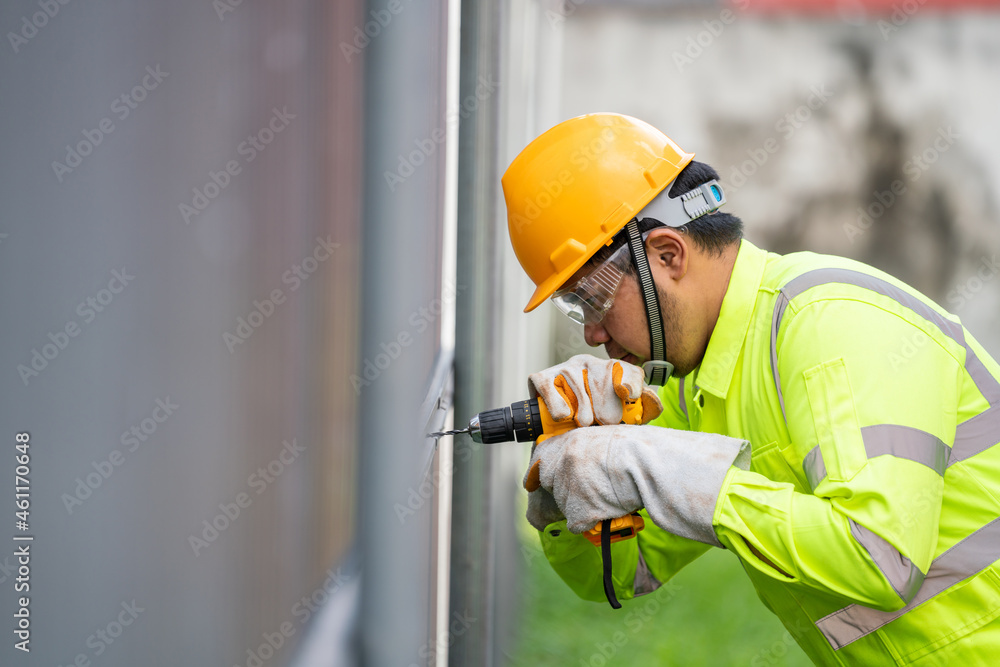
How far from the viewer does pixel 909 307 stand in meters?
1.69

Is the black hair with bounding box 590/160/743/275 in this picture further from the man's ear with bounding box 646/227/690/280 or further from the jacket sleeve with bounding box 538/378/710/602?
the jacket sleeve with bounding box 538/378/710/602

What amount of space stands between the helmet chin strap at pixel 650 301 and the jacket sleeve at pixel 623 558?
422 mm

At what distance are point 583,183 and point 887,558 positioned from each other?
1.07 meters

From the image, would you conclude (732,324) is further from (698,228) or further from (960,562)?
(960,562)

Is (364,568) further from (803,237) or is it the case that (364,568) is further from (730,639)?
(803,237)

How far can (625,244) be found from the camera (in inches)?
78.4

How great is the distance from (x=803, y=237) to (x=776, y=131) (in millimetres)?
1359

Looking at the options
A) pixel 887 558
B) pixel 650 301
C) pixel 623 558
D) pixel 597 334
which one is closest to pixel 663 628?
pixel 623 558

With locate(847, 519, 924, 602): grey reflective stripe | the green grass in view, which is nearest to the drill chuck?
locate(847, 519, 924, 602): grey reflective stripe

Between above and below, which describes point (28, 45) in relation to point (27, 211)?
above

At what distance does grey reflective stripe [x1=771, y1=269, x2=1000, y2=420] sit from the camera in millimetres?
1706

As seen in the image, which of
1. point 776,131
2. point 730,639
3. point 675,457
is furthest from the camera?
point 776,131

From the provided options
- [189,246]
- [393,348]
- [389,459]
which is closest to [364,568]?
[389,459]

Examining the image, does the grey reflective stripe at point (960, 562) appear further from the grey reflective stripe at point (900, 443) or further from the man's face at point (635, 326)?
the man's face at point (635, 326)
